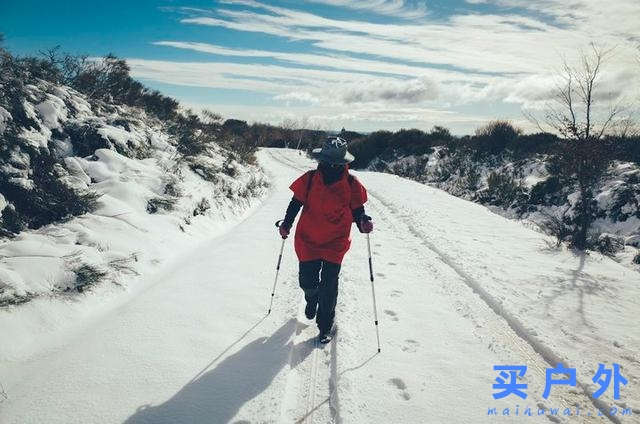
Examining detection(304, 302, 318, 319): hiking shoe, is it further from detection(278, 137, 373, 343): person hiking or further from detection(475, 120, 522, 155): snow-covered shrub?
detection(475, 120, 522, 155): snow-covered shrub

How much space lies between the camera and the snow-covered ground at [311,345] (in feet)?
9.31

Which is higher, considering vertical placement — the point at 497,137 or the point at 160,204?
the point at 497,137

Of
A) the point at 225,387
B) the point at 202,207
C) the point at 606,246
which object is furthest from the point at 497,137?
the point at 225,387

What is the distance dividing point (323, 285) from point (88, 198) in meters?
4.21

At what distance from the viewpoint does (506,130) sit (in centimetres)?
2411

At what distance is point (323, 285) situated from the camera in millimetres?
3865

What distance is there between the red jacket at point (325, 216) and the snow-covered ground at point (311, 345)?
2.97ft

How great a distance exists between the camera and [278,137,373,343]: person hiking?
3.72 m

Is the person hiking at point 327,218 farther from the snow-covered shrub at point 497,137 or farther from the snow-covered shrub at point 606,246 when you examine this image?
the snow-covered shrub at point 497,137

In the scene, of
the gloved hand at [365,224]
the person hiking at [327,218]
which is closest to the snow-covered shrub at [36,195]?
the person hiking at [327,218]

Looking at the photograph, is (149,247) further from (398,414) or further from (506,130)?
(506,130)

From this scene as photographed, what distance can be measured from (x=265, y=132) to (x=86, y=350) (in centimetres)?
6049

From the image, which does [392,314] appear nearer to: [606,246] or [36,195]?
[36,195]

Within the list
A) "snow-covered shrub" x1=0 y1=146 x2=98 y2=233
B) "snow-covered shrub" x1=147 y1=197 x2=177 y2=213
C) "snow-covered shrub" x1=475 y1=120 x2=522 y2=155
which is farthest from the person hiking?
"snow-covered shrub" x1=475 y1=120 x2=522 y2=155
